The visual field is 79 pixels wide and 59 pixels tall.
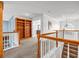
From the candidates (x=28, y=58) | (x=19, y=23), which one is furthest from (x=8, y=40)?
(x=19, y=23)

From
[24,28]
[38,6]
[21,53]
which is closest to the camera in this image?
[21,53]

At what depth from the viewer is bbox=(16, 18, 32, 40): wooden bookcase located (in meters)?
9.36

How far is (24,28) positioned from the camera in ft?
32.7

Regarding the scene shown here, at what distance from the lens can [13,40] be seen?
546 cm

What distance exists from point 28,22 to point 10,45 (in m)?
5.45

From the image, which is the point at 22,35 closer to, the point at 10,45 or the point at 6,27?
the point at 6,27

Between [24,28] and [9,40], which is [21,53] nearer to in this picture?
[9,40]

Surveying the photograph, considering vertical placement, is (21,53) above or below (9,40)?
below

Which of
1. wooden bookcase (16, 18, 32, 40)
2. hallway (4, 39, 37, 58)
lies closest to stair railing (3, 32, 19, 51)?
hallway (4, 39, 37, 58)

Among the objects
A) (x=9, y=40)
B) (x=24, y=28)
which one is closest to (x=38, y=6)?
(x=9, y=40)

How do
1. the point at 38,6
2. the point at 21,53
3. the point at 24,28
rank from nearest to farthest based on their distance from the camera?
the point at 21,53 → the point at 38,6 → the point at 24,28

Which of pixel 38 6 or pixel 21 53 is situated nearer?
pixel 21 53

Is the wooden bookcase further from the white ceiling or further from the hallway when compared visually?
the hallway

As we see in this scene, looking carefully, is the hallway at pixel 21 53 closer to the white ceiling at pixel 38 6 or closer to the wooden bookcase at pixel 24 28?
the white ceiling at pixel 38 6
